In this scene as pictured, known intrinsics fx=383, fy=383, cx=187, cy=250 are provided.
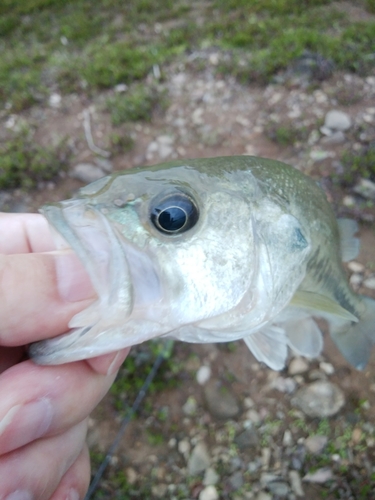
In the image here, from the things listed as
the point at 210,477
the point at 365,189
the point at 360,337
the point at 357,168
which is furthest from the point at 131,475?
the point at 357,168

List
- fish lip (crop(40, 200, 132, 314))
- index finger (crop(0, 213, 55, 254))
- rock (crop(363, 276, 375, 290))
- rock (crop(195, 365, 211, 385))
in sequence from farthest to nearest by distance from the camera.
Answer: rock (crop(363, 276, 375, 290)) → rock (crop(195, 365, 211, 385)) → index finger (crop(0, 213, 55, 254)) → fish lip (crop(40, 200, 132, 314))

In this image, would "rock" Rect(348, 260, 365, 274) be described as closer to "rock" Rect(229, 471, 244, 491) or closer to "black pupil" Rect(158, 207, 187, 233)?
"rock" Rect(229, 471, 244, 491)

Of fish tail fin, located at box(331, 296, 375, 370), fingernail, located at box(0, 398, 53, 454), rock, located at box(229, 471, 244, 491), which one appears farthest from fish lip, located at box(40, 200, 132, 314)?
rock, located at box(229, 471, 244, 491)

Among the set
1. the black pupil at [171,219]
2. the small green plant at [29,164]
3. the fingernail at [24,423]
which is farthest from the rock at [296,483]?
the small green plant at [29,164]

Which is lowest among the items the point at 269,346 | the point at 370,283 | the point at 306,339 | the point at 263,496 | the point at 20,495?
the point at 263,496

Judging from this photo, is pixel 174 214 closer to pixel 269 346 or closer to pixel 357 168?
pixel 269 346

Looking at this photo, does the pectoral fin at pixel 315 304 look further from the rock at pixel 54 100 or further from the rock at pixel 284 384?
the rock at pixel 54 100

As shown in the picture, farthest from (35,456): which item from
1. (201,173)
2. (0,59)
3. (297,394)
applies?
(0,59)
